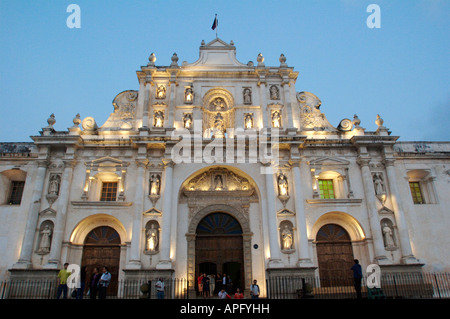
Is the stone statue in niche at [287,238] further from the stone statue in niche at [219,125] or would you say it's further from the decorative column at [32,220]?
the decorative column at [32,220]

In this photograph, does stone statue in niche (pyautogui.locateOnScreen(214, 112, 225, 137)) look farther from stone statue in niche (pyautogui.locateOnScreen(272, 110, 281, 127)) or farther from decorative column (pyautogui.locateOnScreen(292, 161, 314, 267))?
decorative column (pyautogui.locateOnScreen(292, 161, 314, 267))

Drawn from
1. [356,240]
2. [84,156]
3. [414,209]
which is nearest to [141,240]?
[84,156]

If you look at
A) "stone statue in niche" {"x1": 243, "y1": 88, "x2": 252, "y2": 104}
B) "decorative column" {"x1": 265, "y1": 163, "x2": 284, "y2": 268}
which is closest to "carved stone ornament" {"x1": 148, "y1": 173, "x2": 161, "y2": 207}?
"decorative column" {"x1": 265, "y1": 163, "x2": 284, "y2": 268}

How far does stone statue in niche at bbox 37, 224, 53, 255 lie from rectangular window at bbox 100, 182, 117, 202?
11.7 ft

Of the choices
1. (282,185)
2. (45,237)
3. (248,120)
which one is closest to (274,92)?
(248,120)

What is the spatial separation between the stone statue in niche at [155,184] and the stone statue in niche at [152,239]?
2173 mm

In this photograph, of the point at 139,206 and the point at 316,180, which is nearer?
the point at 139,206

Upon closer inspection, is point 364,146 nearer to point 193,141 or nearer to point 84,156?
point 193,141

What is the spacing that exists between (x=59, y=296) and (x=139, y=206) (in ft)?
20.6

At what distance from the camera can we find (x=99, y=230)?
21.0 metres

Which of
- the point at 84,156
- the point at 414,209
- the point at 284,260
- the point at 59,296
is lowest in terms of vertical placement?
the point at 59,296

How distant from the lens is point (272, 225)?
20.0 metres

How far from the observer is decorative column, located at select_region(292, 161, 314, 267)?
19328 mm

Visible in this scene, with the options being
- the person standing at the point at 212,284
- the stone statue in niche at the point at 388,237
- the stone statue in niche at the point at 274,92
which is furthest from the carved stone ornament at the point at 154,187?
the stone statue in niche at the point at 388,237
